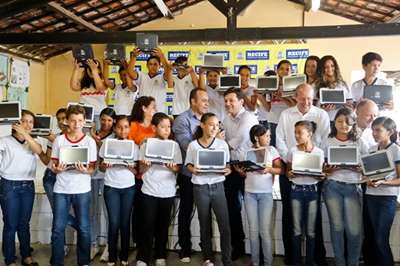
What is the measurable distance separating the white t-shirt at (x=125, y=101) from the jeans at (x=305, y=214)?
1861mm

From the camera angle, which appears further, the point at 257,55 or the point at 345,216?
the point at 257,55

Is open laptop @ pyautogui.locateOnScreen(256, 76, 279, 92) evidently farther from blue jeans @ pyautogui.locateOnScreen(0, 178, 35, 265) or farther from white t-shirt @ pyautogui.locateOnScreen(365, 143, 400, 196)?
blue jeans @ pyautogui.locateOnScreen(0, 178, 35, 265)

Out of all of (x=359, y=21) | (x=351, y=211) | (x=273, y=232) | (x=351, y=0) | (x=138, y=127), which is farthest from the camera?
(x=359, y=21)

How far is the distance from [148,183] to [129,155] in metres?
0.27

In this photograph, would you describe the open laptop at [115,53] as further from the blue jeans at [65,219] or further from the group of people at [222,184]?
the blue jeans at [65,219]

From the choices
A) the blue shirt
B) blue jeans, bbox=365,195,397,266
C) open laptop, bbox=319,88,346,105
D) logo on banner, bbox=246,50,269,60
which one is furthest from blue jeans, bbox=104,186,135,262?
logo on banner, bbox=246,50,269,60

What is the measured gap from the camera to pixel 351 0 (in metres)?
8.26

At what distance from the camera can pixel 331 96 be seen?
3.18m

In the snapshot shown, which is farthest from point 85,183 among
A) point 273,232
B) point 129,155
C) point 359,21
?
point 359,21

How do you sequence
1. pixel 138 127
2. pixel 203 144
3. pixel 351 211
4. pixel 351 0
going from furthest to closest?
pixel 351 0 < pixel 138 127 < pixel 203 144 < pixel 351 211

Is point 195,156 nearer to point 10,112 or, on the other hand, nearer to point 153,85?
point 153,85

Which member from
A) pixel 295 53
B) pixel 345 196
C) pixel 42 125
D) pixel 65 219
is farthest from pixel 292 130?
pixel 295 53

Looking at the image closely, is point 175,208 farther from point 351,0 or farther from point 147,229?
point 351,0

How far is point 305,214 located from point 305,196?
14cm
